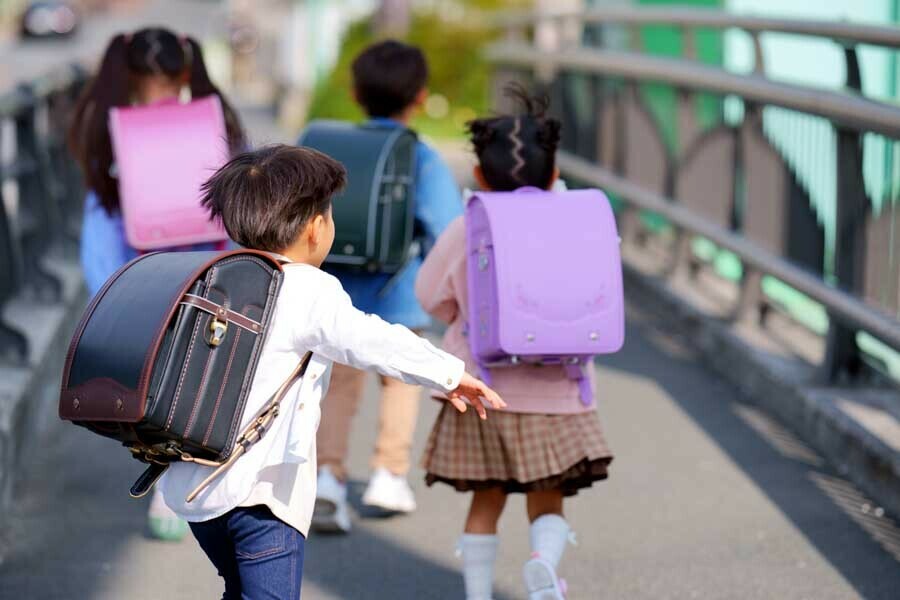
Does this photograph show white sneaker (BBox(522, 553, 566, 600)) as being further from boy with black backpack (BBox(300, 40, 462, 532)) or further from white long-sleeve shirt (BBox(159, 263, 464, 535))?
boy with black backpack (BBox(300, 40, 462, 532))

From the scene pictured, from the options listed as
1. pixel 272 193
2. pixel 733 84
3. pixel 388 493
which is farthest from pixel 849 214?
pixel 272 193

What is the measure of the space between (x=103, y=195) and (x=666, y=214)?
4.19m

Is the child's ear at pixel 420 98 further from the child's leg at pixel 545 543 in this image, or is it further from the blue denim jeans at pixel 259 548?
the blue denim jeans at pixel 259 548

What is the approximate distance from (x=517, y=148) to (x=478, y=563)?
115cm

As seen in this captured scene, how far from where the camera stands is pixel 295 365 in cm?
331

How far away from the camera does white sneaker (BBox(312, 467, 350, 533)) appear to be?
5.24 metres

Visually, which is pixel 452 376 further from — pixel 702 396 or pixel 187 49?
pixel 702 396

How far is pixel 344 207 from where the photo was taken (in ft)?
16.5

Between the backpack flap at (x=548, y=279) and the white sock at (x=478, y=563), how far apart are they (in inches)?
21.2

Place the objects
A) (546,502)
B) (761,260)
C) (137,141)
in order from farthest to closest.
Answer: (761,260), (137,141), (546,502)

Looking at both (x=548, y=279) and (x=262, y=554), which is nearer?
(x=262, y=554)

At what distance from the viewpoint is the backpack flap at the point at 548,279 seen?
4.04m

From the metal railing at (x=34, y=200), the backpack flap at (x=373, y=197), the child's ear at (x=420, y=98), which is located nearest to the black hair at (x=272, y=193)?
the backpack flap at (x=373, y=197)

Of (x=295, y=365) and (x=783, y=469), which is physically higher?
(x=295, y=365)
